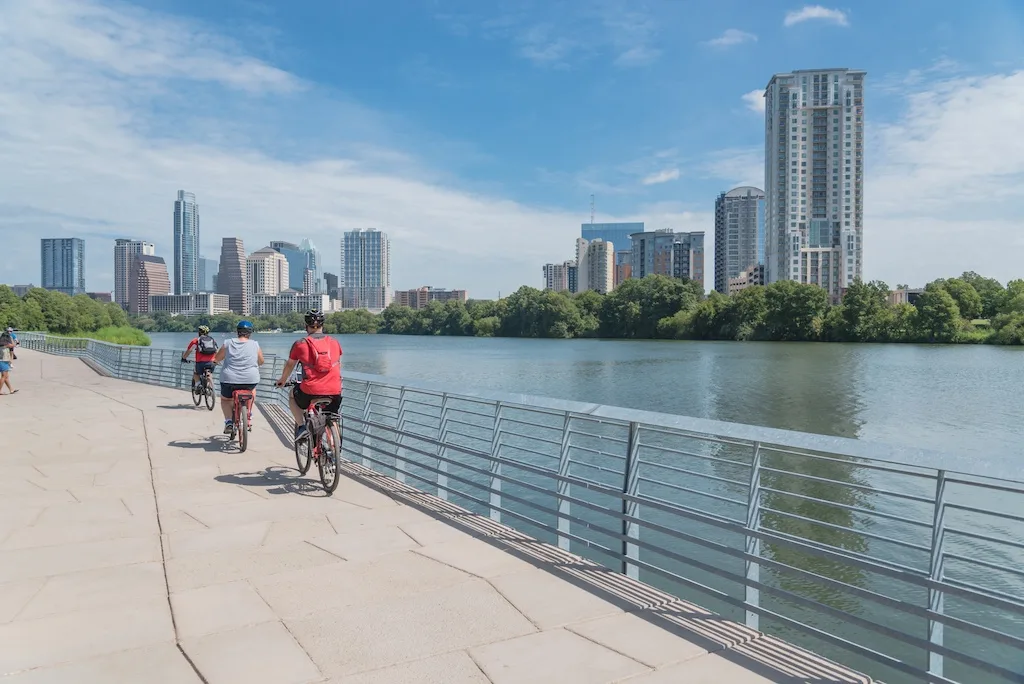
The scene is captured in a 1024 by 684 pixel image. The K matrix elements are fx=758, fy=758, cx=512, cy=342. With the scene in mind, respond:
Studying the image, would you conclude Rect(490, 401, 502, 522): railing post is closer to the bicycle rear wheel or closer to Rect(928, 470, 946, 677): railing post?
Rect(928, 470, 946, 677): railing post

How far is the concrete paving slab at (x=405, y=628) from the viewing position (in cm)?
411

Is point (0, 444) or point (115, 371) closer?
point (0, 444)

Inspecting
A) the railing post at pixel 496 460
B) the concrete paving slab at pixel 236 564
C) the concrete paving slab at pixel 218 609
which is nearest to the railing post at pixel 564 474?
the railing post at pixel 496 460

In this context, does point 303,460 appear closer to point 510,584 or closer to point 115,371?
point 510,584

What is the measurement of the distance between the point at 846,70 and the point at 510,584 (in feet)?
647

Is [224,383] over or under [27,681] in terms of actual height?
over

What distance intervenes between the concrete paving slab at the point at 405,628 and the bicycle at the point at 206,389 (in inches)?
491

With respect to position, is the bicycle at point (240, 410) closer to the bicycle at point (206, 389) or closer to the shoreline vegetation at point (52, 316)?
the bicycle at point (206, 389)

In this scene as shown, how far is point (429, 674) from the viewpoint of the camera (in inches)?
153

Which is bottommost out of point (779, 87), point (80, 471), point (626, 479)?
point (80, 471)

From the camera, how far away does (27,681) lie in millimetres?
3855

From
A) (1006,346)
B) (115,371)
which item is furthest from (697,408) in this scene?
(1006,346)

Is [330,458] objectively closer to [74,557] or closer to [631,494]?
[74,557]

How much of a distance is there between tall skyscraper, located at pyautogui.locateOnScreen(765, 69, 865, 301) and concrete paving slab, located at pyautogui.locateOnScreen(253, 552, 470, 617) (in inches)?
6816
